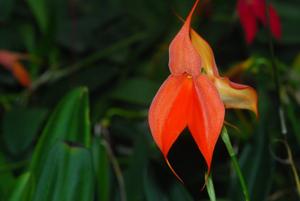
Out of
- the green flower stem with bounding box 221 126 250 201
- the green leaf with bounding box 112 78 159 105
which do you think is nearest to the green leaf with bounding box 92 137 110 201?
the green flower stem with bounding box 221 126 250 201

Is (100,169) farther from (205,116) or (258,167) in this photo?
(205,116)

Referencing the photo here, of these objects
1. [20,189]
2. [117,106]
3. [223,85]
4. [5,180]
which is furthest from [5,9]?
[223,85]

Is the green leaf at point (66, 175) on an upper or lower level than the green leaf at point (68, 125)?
lower

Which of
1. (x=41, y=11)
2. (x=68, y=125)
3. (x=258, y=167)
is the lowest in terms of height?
(x=258, y=167)

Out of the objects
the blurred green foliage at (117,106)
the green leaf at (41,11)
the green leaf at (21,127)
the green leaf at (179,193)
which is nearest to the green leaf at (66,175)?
the blurred green foliage at (117,106)

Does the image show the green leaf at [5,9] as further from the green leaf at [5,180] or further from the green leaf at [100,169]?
the green leaf at [100,169]

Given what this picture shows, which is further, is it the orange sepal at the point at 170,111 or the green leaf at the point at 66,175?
the green leaf at the point at 66,175
